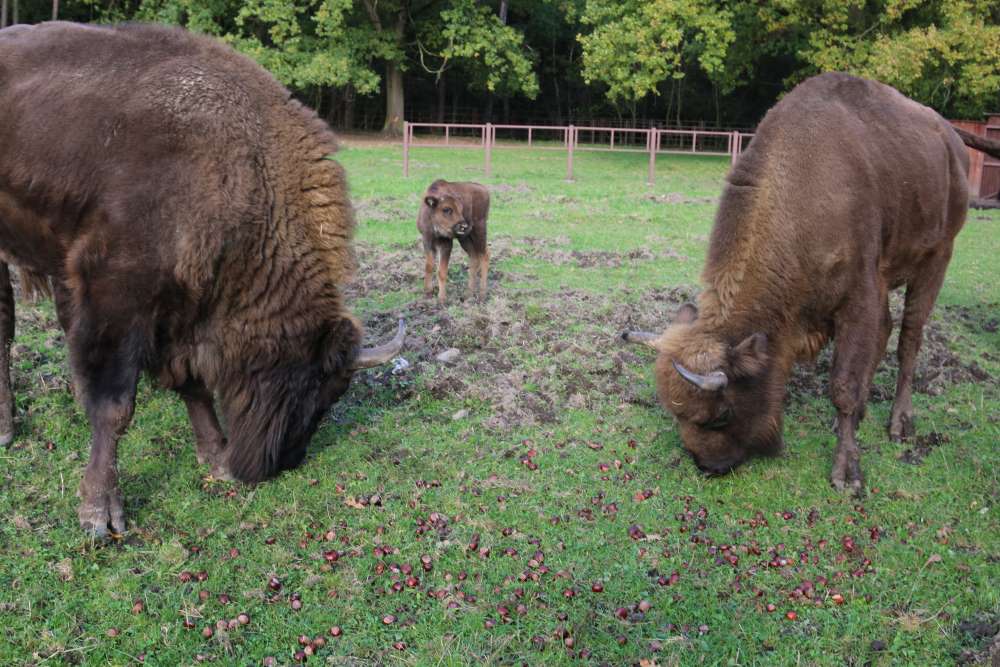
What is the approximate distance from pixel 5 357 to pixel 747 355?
4801 millimetres

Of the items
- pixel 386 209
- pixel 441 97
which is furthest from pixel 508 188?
pixel 441 97

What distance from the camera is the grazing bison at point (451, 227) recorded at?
27.8 ft

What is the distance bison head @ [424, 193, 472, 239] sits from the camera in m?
8.42

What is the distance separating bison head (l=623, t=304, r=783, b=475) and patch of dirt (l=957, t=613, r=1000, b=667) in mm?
1644

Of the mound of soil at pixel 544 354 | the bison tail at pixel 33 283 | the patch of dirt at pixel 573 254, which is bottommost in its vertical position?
the mound of soil at pixel 544 354

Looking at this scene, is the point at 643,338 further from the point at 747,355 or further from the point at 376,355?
the point at 376,355

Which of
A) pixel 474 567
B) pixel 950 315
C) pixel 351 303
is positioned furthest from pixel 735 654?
pixel 950 315

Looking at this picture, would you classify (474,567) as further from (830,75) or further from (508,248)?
(508,248)

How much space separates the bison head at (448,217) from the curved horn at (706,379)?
4.08 m

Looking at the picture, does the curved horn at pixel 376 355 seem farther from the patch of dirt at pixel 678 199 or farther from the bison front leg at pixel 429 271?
the patch of dirt at pixel 678 199

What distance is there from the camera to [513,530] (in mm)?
4535

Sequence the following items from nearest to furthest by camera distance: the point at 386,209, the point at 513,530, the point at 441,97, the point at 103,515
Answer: the point at 103,515
the point at 513,530
the point at 386,209
the point at 441,97

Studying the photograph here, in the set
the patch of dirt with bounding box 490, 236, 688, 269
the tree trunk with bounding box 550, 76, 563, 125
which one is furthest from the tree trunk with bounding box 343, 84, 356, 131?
the patch of dirt with bounding box 490, 236, 688, 269

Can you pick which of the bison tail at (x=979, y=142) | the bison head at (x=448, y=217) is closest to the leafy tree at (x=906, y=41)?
the bison tail at (x=979, y=142)
